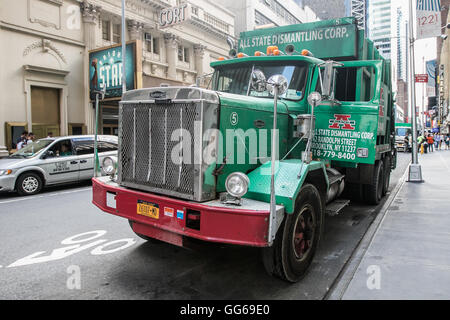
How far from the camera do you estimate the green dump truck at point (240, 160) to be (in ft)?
10.6

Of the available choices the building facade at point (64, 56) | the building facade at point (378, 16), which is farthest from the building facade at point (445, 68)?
the building facade at point (378, 16)

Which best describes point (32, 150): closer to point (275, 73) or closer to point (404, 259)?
point (275, 73)

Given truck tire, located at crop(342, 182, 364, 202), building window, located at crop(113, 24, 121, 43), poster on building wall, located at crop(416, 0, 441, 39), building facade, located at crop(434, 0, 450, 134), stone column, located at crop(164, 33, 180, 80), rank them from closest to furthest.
A: 1. truck tire, located at crop(342, 182, 364, 202)
2. poster on building wall, located at crop(416, 0, 441, 39)
3. building window, located at crop(113, 24, 121, 43)
4. stone column, located at crop(164, 33, 180, 80)
5. building facade, located at crop(434, 0, 450, 134)

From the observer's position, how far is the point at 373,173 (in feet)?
23.0

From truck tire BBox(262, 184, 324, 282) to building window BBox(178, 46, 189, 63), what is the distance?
24.4 metres

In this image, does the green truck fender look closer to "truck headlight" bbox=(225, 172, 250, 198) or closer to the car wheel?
"truck headlight" bbox=(225, 172, 250, 198)

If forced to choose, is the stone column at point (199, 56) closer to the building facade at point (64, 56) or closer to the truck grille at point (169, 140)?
the building facade at point (64, 56)

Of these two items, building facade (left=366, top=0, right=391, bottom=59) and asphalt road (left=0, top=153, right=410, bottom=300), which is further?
building facade (left=366, top=0, right=391, bottom=59)

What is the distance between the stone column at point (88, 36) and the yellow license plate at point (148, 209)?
1716cm

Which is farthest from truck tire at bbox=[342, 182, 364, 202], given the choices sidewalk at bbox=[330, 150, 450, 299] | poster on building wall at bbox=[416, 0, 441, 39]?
poster on building wall at bbox=[416, 0, 441, 39]

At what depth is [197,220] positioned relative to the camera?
3264 mm

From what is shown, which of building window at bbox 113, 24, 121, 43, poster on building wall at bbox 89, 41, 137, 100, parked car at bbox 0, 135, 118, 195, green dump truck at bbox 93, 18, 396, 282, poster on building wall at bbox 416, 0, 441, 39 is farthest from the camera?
building window at bbox 113, 24, 121, 43

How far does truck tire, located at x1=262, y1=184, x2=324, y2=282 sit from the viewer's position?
3500 millimetres
